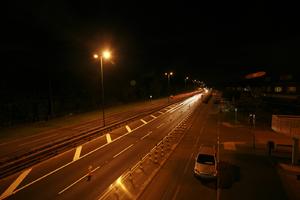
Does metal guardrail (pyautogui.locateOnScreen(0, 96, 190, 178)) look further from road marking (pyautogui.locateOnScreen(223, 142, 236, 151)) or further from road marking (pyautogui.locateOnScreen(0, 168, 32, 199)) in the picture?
road marking (pyautogui.locateOnScreen(223, 142, 236, 151))

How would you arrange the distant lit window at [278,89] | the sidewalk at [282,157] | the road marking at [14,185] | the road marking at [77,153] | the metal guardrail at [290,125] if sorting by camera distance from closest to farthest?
the road marking at [14,185] < the sidewalk at [282,157] < the metal guardrail at [290,125] < the road marking at [77,153] < the distant lit window at [278,89]

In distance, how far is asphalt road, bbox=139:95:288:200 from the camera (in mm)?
13430

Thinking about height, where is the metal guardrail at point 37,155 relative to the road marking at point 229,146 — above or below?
above

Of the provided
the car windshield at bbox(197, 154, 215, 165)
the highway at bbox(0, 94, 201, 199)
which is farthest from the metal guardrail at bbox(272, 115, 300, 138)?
the highway at bbox(0, 94, 201, 199)

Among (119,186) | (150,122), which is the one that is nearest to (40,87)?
(150,122)

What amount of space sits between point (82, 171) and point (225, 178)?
32.6 feet

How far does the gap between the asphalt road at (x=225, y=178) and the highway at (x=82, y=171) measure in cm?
308

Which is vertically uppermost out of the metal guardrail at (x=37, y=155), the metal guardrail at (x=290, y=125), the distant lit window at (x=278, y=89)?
the distant lit window at (x=278, y=89)

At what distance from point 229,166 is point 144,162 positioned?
6543 mm

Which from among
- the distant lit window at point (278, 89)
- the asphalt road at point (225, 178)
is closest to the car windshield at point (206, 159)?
the asphalt road at point (225, 178)

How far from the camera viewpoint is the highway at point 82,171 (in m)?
13.6

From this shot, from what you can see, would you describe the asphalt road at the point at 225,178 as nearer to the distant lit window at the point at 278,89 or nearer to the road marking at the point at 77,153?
the road marking at the point at 77,153

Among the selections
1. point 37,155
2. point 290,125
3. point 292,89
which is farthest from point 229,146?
point 292,89

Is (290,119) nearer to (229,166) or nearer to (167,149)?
(229,166)
